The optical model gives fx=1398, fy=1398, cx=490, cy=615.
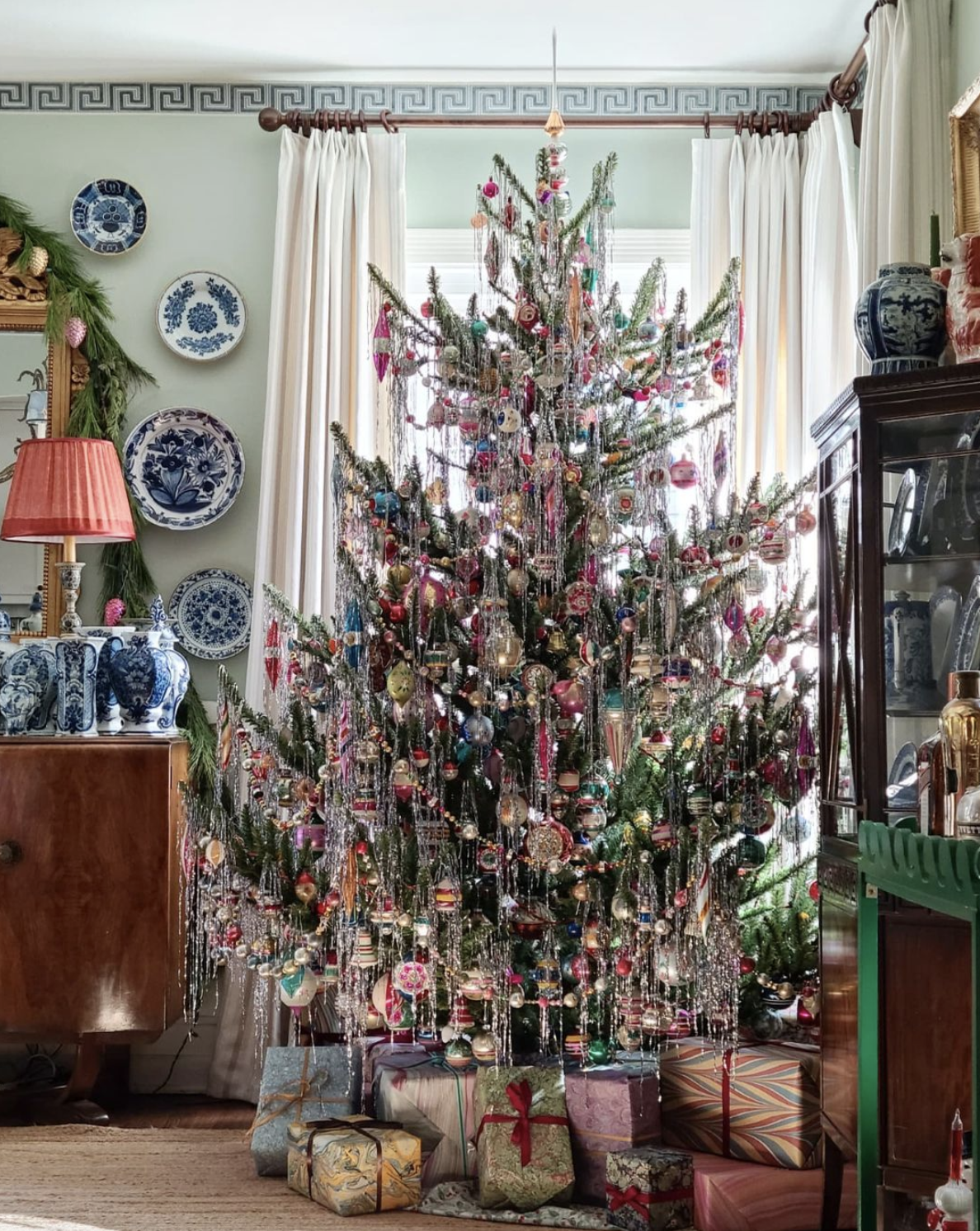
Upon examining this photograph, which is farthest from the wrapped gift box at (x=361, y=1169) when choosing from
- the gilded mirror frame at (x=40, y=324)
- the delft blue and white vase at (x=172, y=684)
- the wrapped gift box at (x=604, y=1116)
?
the gilded mirror frame at (x=40, y=324)

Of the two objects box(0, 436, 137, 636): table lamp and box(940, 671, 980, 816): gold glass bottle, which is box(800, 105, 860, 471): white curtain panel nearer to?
box(940, 671, 980, 816): gold glass bottle

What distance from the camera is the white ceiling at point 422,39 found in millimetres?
3266

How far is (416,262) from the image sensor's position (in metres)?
3.69

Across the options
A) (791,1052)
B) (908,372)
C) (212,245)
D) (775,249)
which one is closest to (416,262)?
(212,245)

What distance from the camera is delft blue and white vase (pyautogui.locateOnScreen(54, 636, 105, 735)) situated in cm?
327

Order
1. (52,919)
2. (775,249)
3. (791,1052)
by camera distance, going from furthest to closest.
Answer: (775,249) < (52,919) < (791,1052)

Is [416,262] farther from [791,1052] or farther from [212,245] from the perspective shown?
[791,1052]

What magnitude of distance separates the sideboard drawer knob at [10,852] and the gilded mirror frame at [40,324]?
64 centimetres

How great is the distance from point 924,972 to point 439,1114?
3.36 ft

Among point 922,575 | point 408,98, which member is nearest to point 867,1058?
point 922,575

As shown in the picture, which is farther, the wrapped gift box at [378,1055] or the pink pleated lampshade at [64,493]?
the pink pleated lampshade at [64,493]

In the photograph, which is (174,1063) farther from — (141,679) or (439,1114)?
(439,1114)

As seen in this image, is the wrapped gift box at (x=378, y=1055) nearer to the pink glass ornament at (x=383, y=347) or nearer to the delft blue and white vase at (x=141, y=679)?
the delft blue and white vase at (x=141, y=679)

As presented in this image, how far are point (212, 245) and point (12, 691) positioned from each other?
1290 mm
